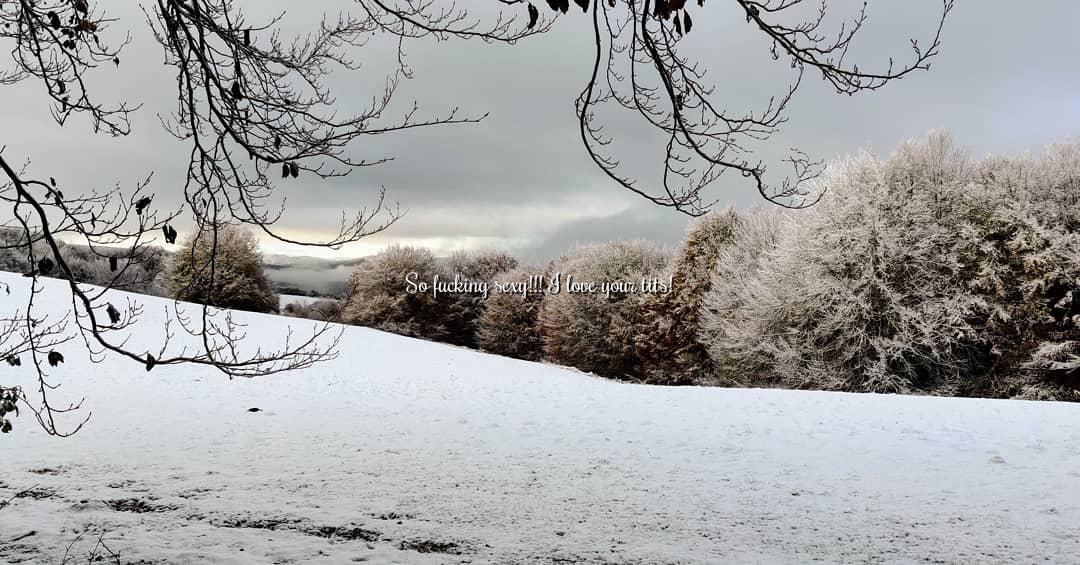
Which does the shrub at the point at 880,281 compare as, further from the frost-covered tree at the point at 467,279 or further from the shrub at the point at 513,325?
the frost-covered tree at the point at 467,279

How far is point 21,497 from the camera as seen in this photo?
20.7ft

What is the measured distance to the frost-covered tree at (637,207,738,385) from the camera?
27906 millimetres

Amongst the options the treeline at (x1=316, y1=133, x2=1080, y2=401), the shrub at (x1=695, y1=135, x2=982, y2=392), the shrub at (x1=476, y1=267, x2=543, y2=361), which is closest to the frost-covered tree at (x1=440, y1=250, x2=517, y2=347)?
the shrub at (x1=476, y1=267, x2=543, y2=361)

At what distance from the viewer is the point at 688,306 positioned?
27953 mm

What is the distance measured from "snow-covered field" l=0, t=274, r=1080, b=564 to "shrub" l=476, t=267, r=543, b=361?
85.4ft

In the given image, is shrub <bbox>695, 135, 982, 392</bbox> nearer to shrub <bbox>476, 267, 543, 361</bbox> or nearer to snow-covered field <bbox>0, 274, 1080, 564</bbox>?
snow-covered field <bbox>0, 274, 1080, 564</bbox>

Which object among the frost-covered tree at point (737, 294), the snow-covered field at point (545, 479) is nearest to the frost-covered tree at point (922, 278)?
the frost-covered tree at point (737, 294)

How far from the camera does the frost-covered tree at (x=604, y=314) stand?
31.9 meters

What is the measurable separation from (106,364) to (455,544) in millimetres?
13324

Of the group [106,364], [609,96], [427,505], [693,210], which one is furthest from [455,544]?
[106,364]

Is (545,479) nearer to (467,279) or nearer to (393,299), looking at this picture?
(393,299)

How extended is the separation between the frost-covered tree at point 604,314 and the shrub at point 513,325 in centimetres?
405

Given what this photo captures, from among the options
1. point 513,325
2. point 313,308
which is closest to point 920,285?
point 513,325

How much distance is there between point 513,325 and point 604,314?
25.5 ft
